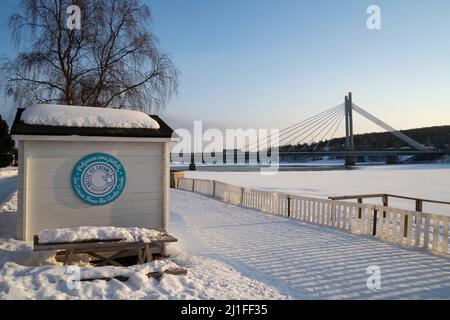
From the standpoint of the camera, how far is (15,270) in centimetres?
466

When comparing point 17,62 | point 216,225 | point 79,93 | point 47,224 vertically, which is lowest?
point 216,225

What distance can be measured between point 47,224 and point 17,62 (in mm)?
8776

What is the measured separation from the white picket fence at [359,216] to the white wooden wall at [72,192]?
4494 mm

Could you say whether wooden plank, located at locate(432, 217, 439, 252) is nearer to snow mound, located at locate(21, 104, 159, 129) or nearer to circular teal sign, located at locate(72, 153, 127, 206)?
snow mound, located at locate(21, 104, 159, 129)

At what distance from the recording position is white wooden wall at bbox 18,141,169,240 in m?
6.00

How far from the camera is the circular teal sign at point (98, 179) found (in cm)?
621

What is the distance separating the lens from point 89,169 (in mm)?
6262

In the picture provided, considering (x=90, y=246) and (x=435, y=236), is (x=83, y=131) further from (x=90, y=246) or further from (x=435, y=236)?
(x=435, y=236)

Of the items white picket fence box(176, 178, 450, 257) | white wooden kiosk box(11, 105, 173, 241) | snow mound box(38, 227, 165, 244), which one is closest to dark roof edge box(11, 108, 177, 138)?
white wooden kiosk box(11, 105, 173, 241)

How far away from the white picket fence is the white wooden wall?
4.49 meters
